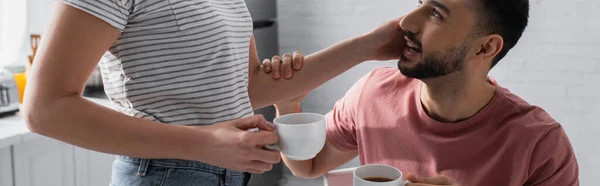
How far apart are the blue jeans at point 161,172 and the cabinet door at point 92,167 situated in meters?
1.37

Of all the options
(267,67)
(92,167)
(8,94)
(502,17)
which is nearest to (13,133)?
(8,94)

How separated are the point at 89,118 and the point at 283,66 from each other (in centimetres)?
57

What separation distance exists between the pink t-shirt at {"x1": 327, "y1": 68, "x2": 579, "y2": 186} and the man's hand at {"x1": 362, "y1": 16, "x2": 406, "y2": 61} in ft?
0.46

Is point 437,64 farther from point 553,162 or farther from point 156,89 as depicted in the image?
point 156,89

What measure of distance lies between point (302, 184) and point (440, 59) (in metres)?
2.15

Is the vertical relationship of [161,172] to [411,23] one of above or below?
below

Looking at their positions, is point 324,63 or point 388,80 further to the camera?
point 388,80

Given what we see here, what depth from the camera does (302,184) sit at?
3467 mm

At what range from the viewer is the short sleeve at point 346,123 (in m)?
1.66

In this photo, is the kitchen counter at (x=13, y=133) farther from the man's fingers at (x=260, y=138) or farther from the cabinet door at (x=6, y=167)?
the man's fingers at (x=260, y=138)

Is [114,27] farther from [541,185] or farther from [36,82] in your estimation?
[541,185]

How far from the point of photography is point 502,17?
141 cm

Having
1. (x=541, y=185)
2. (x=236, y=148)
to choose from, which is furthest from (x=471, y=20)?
(x=236, y=148)

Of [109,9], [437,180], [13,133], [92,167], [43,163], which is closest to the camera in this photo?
[109,9]
